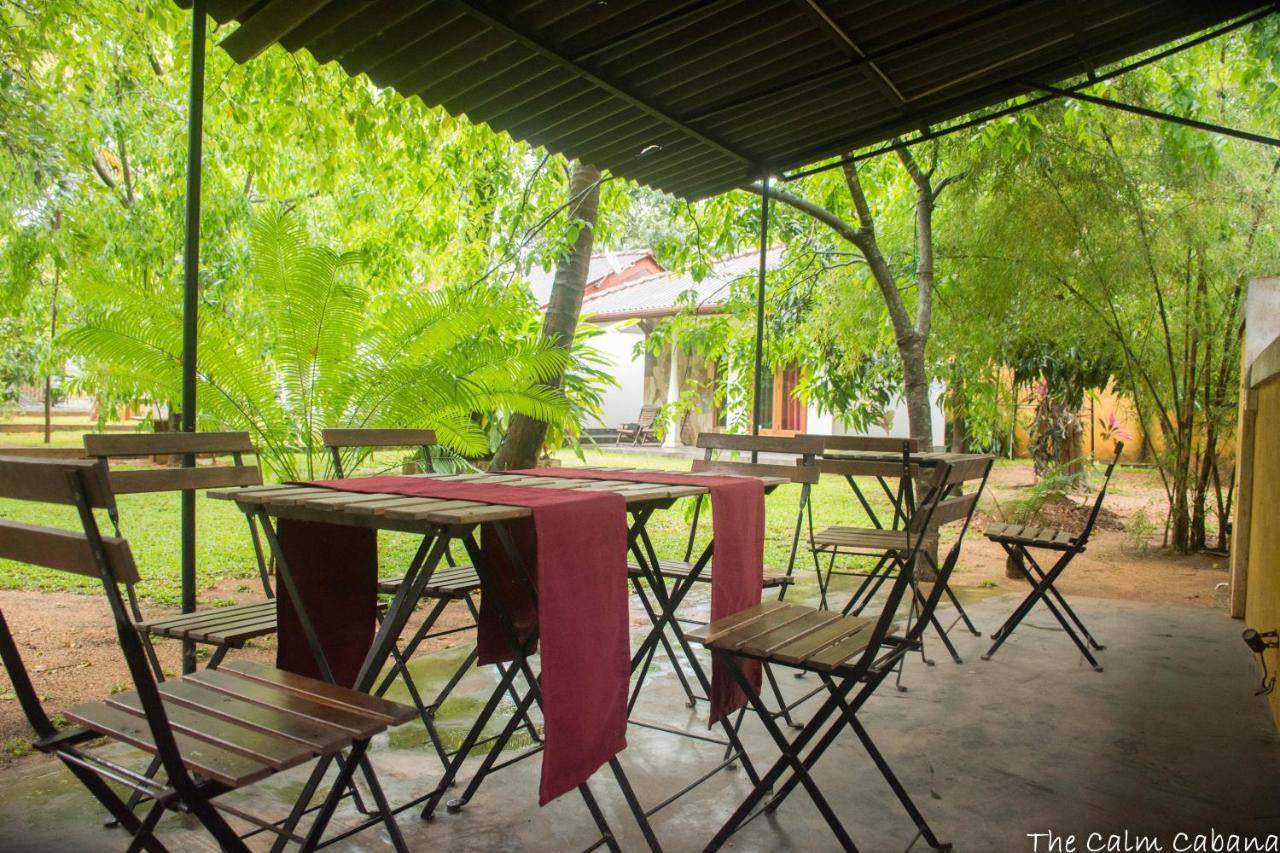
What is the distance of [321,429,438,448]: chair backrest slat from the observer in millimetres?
3476

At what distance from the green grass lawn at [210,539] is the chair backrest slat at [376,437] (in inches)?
105

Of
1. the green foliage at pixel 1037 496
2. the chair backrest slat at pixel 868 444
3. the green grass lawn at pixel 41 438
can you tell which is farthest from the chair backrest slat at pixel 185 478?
the green grass lawn at pixel 41 438

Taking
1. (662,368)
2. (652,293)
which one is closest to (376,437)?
(652,293)

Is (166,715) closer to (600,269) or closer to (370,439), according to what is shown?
(370,439)

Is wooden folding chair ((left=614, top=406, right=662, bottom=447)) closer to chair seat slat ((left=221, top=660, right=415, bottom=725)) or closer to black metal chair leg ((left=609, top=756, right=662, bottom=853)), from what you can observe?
black metal chair leg ((left=609, top=756, right=662, bottom=853))

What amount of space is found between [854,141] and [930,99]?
1.52 feet

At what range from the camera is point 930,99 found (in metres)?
4.82

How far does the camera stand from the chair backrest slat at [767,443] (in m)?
4.22

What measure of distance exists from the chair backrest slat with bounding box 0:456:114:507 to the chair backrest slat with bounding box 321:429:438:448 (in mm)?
1691

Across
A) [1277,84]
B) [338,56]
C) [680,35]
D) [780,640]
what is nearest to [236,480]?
[338,56]

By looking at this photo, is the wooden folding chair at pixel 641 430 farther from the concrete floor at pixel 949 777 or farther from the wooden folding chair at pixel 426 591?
the wooden folding chair at pixel 426 591

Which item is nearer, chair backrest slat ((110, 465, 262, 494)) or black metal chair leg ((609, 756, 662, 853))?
black metal chair leg ((609, 756, 662, 853))

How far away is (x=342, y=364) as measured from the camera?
5.59 m

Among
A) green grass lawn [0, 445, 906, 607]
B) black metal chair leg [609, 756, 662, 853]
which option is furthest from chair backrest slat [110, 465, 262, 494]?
green grass lawn [0, 445, 906, 607]
